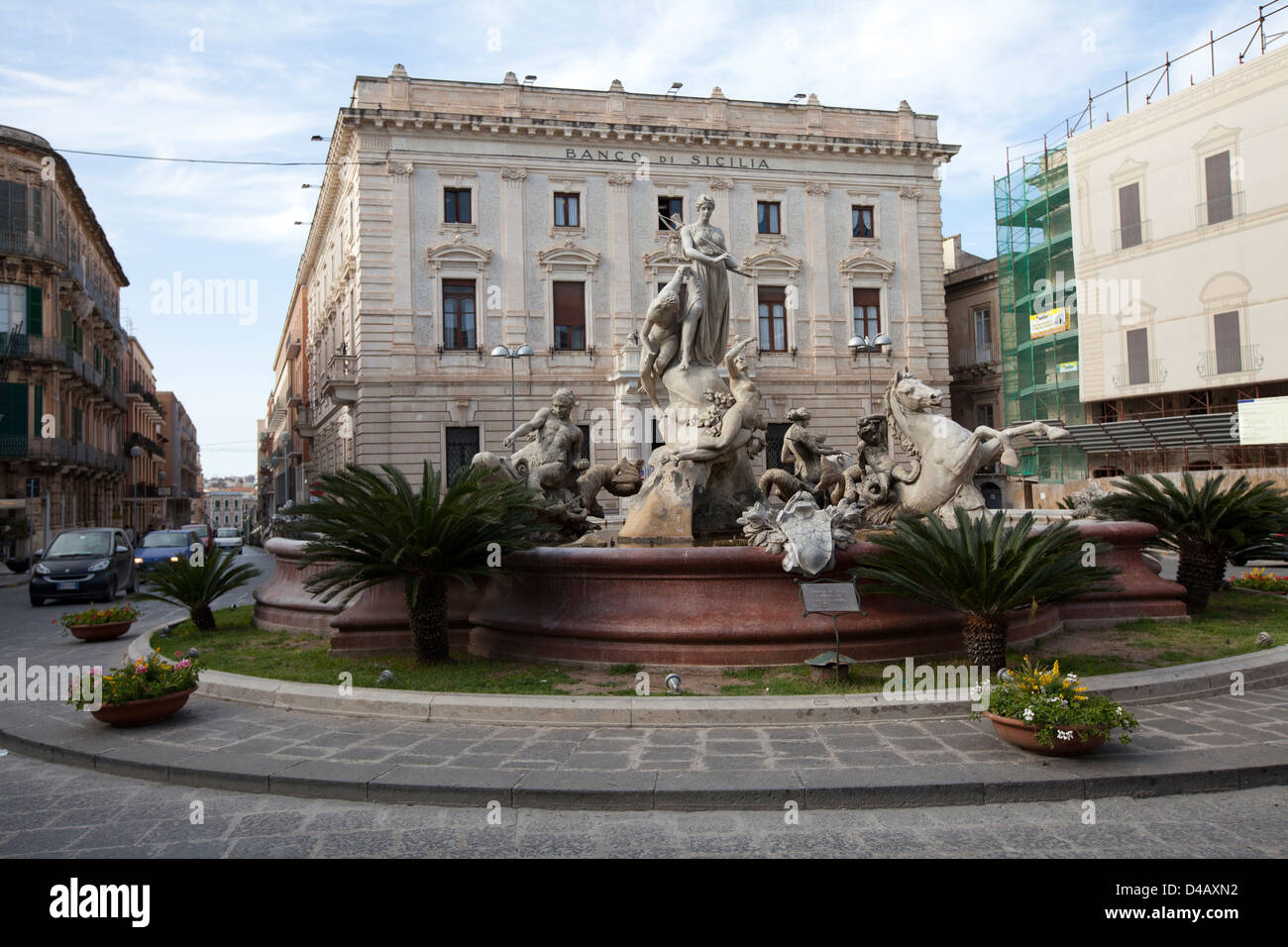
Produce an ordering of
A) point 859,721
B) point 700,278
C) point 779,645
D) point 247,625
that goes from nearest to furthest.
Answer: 1. point 859,721
2. point 779,645
3. point 700,278
4. point 247,625

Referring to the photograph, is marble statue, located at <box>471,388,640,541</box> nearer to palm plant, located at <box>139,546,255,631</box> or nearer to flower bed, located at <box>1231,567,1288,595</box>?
palm plant, located at <box>139,546,255,631</box>

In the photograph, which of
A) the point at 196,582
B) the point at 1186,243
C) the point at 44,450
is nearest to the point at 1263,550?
the point at 196,582

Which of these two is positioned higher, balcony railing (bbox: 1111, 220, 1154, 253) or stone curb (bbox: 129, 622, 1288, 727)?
balcony railing (bbox: 1111, 220, 1154, 253)

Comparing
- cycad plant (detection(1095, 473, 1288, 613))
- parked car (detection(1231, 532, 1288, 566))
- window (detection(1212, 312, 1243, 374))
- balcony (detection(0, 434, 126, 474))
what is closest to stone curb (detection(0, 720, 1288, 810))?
cycad plant (detection(1095, 473, 1288, 613))

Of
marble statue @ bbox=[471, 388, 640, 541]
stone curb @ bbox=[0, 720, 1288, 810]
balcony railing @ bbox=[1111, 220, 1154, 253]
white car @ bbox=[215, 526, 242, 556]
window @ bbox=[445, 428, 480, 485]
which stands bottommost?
stone curb @ bbox=[0, 720, 1288, 810]

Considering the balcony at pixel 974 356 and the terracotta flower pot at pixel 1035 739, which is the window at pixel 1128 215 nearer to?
the balcony at pixel 974 356

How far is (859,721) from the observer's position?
19.8ft

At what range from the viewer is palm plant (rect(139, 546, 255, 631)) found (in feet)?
33.3

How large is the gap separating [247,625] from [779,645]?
21.9 feet

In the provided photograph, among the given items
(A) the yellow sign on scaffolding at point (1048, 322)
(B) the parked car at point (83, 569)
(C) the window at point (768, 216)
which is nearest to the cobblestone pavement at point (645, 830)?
(B) the parked car at point (83, 569)

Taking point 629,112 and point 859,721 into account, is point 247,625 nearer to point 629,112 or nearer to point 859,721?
point 859,721

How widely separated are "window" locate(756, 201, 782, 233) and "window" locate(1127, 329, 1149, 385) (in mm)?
12842

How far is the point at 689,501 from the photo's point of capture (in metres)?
9.14
